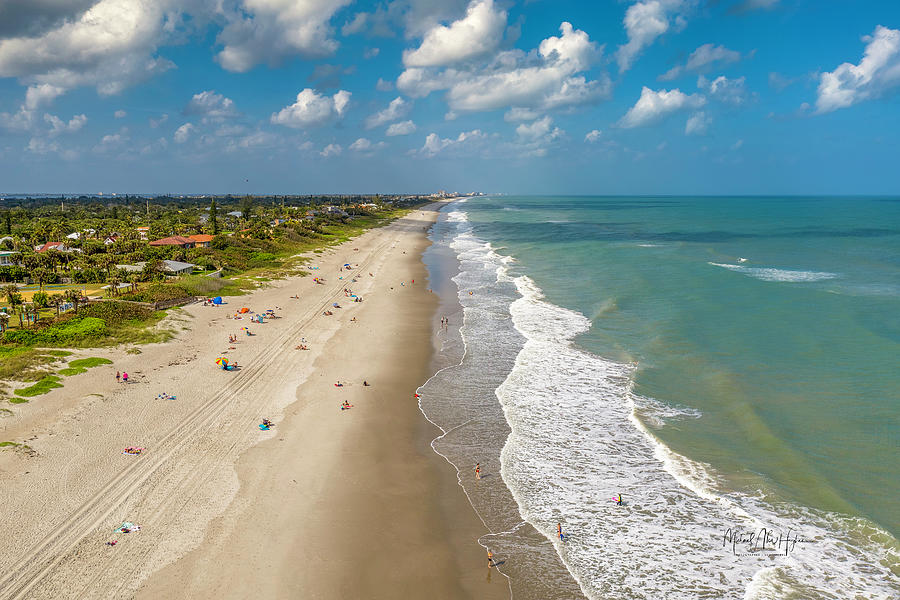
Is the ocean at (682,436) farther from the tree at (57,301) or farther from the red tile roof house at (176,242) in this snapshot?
the red tile roof house at (176,242)

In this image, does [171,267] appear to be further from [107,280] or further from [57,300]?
[57,300]

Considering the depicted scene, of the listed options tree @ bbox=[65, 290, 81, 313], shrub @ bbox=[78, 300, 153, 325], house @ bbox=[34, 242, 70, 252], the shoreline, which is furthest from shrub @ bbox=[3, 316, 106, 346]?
house @ bbox=[34, 242, 70, 252]

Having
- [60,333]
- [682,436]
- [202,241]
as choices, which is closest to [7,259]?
[202,241]

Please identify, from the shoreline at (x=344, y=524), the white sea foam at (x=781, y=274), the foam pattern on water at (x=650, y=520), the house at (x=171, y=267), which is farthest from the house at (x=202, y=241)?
the white sea foam at (x=781, y=274)

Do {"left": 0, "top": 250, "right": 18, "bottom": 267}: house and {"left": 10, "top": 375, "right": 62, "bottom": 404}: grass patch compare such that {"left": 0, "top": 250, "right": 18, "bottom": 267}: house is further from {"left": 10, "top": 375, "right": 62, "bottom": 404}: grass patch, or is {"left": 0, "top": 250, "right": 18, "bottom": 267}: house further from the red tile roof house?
{"left": 10, "top": 375, "right": 62, "bottom": 404}: grass patch

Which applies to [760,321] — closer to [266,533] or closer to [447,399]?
[447,399]

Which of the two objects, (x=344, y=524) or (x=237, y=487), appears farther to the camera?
(x=237, y=487)

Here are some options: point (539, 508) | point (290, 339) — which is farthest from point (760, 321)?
point (290, 339)
